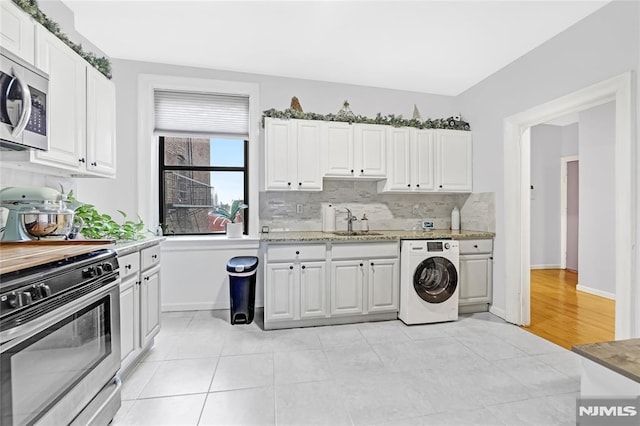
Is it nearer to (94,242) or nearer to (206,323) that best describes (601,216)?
(206,323)

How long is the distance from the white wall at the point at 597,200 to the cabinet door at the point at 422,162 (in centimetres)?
250

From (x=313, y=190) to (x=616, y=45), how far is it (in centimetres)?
283

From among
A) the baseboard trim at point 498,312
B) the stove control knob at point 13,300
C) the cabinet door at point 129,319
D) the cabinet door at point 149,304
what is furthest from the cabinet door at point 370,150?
the stove control knob at point 13,300

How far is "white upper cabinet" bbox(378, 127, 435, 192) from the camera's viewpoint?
11.9ft

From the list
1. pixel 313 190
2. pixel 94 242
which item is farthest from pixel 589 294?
pixel 94 242

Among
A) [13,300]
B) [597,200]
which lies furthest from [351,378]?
[597,200]

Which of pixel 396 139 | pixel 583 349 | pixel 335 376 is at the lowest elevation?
pixel 335 376

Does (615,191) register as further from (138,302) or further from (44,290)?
(138,302)

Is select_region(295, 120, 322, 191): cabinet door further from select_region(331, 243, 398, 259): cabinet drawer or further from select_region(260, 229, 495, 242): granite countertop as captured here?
select_region(331, 243, 398, 259): cabinet drawer

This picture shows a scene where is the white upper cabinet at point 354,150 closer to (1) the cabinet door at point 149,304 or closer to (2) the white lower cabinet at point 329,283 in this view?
(2) the white lower cabinet at point 329,283

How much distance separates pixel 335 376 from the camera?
6.98 ft

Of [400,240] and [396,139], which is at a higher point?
[396,139]

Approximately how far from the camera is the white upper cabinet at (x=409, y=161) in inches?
143

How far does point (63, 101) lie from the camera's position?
1.97 metres
